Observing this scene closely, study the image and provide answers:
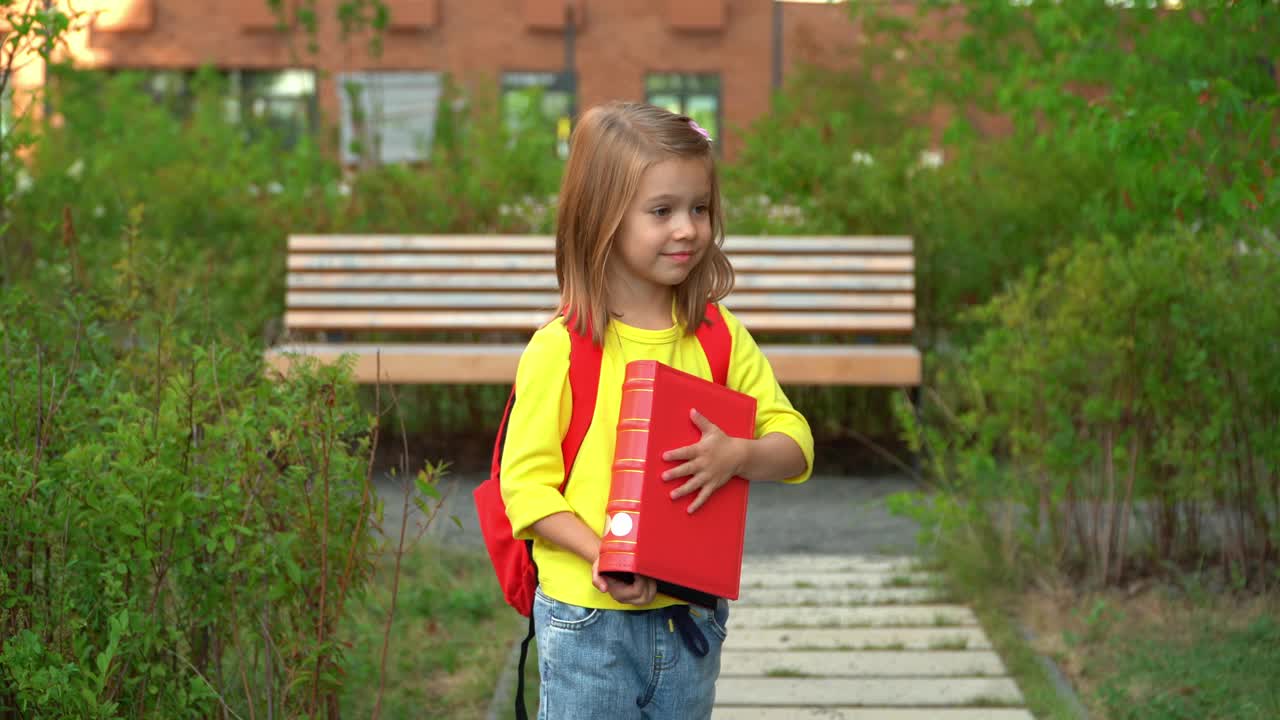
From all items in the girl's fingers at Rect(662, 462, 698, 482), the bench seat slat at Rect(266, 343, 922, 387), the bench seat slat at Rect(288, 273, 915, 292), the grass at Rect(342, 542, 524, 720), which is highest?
the girl's fingers at Rect(662, 462, 698, 482)

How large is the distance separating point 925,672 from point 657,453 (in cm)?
222

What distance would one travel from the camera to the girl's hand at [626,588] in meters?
2.07

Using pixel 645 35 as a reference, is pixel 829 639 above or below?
below

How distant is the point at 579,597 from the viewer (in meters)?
2.18

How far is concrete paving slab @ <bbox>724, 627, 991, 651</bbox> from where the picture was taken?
4.29 metres

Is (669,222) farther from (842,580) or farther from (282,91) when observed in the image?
(282,91)

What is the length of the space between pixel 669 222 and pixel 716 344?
259 millimetres

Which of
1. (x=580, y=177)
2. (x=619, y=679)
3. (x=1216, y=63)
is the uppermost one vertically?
(x=1216, y=63)

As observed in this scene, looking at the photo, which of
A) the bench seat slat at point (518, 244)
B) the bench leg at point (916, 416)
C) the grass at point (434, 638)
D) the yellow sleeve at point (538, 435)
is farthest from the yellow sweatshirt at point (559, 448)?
the bench seat slat at point (518, 244)

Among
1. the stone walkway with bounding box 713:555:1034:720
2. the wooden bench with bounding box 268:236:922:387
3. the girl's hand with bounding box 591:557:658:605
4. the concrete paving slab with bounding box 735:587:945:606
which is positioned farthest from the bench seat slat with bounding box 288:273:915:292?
the girl's hand with bounding box 591:557:658:605

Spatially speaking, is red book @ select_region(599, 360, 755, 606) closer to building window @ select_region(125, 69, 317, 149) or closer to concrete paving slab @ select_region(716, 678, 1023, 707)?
concrete paving slab @ select_region(716, 678, 1023, 707)

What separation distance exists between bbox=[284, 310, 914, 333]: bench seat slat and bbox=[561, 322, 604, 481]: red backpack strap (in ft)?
16.5

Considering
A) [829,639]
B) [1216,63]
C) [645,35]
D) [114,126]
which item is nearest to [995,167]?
[1216,63]

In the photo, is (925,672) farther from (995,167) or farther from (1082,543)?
(995,167)
